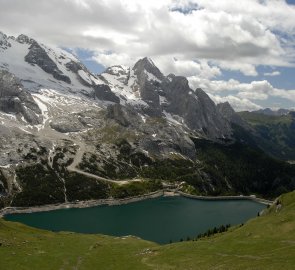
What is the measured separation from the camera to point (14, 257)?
66875 millimetres

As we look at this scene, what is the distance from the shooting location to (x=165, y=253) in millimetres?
74500

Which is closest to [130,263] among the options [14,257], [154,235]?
[14,257]

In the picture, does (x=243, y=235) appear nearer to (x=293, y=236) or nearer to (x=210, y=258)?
(x=293, y=236)

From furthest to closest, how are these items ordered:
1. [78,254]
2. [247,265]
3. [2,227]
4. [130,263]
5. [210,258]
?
[2,227] < [78,254] < [130,263] < [210,258] < [247,265]

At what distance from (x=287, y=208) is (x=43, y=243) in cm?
5315

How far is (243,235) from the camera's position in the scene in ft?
262

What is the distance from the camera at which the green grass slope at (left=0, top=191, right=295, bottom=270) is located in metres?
60.0

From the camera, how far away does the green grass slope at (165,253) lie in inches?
2362

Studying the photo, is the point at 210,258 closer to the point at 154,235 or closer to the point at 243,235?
the point at 243,235

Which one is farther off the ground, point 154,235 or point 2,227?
point 2,227

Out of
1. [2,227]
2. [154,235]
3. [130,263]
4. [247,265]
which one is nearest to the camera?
[247,265]

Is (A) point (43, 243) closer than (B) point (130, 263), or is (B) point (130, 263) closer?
(B) point (130, 263)

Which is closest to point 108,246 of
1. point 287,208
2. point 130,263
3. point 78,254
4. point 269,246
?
point 78,254

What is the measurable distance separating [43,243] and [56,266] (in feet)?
65.3
